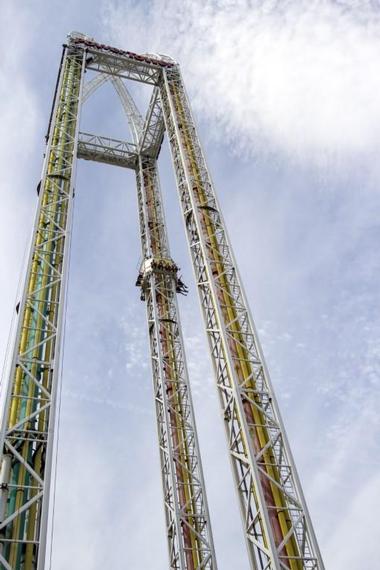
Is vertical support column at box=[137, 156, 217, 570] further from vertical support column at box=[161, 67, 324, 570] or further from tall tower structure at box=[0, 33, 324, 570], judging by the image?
vertical support column at box=[161, 67, 324, 570]

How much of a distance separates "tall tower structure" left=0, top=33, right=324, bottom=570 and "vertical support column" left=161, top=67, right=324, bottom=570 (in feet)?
0.12

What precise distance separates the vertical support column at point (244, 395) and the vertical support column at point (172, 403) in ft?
18.0

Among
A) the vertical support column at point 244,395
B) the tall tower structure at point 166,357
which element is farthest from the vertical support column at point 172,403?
the vertical support column at point 244,395

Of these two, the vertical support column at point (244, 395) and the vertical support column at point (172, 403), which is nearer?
the vertical support column at point (244, 395)

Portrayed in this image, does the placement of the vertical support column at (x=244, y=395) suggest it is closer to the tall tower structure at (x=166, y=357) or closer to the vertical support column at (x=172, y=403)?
the tall tower structure at (x=166, y=357)

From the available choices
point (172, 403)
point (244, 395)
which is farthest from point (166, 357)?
point (244, 395)

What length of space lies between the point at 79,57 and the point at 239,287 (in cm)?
1631

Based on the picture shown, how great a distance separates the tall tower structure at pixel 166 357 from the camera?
1155 centimetres

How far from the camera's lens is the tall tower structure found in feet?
37.9

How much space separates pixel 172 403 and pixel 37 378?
323 inches

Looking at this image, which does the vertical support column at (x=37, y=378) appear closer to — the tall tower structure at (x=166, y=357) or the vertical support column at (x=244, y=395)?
the tall tower structure at (x=166, y=357)

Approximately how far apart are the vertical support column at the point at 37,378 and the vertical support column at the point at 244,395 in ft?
15.5

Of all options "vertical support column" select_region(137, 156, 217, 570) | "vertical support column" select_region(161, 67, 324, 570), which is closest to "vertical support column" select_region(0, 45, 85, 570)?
"vertical support column" select_region(161, 67, 324, 570)

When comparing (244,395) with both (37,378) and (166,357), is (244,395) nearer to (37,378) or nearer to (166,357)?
(37,378)
